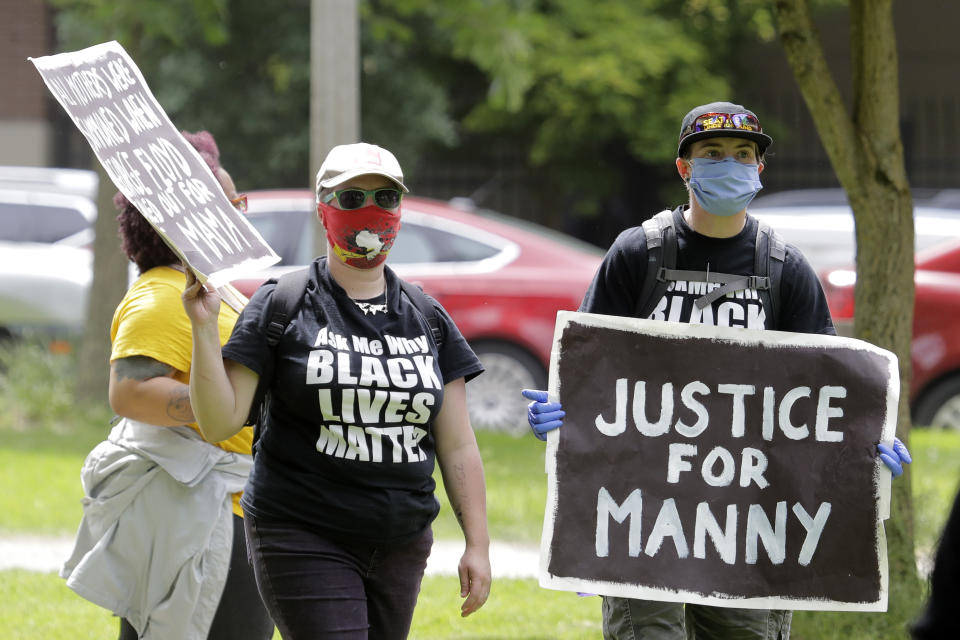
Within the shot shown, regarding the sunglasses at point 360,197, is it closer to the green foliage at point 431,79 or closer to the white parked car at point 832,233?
the white parked car at point 832,233

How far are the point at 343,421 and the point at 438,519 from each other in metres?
5.00

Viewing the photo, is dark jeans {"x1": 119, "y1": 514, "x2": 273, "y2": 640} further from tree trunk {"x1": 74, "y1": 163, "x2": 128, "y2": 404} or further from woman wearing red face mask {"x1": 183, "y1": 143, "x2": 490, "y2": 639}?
tree trunk {"x1": 74, "y1": 163, "x2": 128, "y2": 404}

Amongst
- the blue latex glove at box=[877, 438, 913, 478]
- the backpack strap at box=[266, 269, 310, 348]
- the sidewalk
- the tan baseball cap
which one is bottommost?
the sidewalk

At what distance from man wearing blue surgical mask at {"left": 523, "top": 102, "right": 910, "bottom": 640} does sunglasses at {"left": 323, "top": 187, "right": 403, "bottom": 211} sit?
0.67 meters

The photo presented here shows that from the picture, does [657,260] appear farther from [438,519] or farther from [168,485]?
[438,519]

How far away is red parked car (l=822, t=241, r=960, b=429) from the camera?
10461 mm

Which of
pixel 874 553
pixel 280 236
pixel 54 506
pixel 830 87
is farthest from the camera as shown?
pixel 280 236

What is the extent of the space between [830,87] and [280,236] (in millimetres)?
5904

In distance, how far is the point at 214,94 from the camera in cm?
1881

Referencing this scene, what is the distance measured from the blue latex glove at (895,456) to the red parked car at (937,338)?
6647 millimetres

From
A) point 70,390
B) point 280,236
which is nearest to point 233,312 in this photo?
point 280,236

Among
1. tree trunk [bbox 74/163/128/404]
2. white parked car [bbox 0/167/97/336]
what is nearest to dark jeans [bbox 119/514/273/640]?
tree trunk [bbox 74/163/128/404]

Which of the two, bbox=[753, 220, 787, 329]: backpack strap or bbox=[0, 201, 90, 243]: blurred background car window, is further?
bbox=[0, 201, 90, 243]: blurred background car window

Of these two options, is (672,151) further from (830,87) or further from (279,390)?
(279,390)
